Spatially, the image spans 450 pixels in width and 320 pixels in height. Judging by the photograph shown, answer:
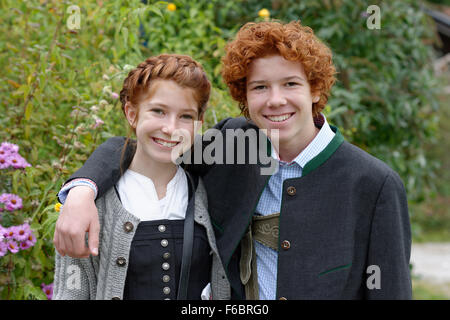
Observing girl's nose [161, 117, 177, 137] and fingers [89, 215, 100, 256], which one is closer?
fingers [89, 215, 100, 256]

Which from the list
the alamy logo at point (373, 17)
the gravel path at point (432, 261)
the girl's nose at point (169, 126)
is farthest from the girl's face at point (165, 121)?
the gravel path at point (432, 261)

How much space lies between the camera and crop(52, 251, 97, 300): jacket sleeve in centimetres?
154

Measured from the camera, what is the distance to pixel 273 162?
5.60ft

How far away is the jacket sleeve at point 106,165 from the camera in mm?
1576

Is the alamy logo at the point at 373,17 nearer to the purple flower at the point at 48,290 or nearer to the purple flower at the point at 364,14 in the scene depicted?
the purple flower at the point at 364,14

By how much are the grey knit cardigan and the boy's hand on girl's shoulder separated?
0.11 m

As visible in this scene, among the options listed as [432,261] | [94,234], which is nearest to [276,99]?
[94,234]

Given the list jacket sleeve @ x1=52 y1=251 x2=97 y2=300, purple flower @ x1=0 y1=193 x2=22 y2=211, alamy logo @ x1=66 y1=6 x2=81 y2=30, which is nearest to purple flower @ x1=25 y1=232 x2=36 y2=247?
purple flower @ x1=0 y1=193 x2=22 y2=211

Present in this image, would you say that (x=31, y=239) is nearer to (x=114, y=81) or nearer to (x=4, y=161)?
(x=4, y=161)

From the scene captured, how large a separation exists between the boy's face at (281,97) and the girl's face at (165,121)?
0.76 ft

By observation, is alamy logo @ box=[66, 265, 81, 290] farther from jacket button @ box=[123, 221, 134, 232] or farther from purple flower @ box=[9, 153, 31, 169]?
purple flower @ box=[9, 153, 31, 169]

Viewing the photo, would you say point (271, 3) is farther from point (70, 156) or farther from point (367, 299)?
point (367, 299)
